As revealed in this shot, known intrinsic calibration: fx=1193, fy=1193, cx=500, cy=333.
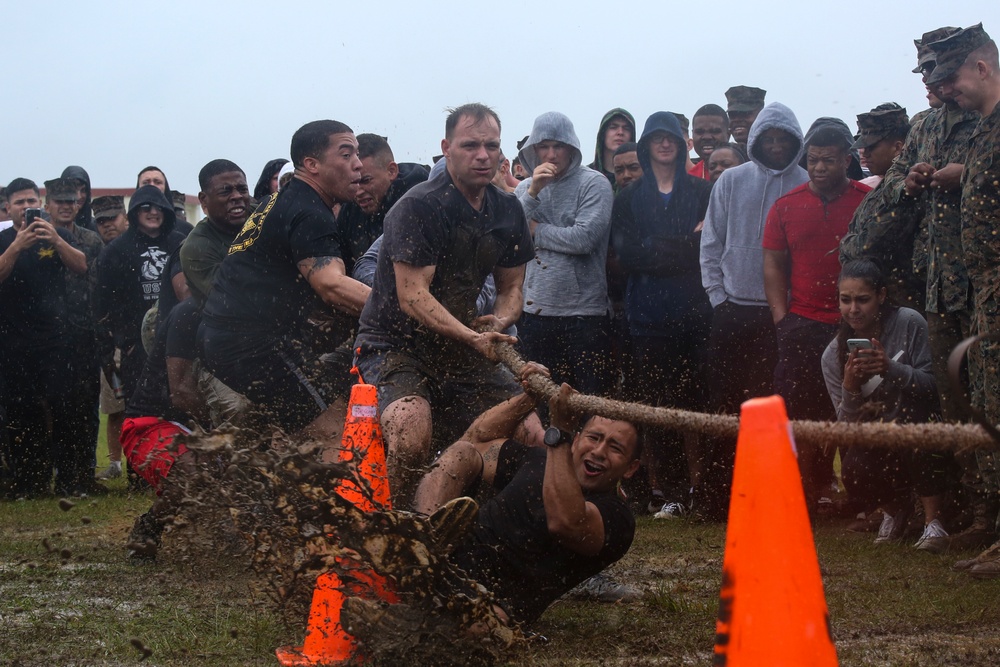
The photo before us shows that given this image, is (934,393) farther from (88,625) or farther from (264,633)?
(88,625)

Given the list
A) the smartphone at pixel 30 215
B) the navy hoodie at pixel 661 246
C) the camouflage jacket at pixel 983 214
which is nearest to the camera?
the camouflage jacket at pixel 983 214

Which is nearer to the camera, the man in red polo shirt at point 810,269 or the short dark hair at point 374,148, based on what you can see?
the man in red polo shirt at point 810,269

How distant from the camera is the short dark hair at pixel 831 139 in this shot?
704 cm

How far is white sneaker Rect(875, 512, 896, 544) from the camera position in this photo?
21.0ft

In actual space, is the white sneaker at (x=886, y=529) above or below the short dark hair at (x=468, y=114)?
below

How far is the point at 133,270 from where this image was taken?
9.12 m

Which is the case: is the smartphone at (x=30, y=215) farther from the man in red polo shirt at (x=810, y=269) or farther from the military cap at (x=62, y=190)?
the man in red polo shirt at (x=810, y=269)

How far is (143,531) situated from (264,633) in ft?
6.86

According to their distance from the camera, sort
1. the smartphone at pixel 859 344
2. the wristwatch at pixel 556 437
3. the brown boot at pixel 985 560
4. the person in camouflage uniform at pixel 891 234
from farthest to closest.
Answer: the person in camouflage uniform at pixel 891 234 → the smartphone at pixel 859 344 → the brown boot at pixel 985 560 → the wristwatch at pixel 556 437

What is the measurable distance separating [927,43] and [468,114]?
7.86 ft

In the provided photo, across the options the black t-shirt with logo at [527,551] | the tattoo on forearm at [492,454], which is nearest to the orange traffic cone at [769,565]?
the black t-shirt with logo at [527,551]

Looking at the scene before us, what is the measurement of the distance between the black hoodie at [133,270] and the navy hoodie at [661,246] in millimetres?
3617

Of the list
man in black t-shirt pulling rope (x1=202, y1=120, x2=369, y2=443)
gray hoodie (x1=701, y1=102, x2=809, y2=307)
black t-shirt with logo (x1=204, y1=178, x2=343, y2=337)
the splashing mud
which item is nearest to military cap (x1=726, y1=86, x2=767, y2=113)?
gray hoodie (x1=701, y1=102, x2=809, y2=307)

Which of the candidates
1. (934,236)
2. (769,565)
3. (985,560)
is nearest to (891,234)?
(934,236)
